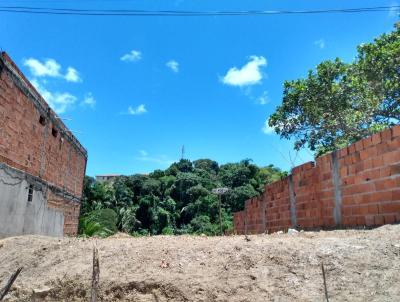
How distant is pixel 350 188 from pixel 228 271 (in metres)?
3.07

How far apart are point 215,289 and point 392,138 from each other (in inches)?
131

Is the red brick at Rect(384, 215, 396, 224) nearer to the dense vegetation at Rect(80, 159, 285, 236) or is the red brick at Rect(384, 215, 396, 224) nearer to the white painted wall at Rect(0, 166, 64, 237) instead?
the white painted wall at Rect(0, 166, 64, 237)

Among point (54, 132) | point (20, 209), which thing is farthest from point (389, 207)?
point (54, 132)

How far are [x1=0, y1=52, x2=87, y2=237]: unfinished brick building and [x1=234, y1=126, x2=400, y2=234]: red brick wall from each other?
640cm

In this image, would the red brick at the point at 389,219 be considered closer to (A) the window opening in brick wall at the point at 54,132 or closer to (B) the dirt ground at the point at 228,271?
(B) the dirt ground at the point at 228,271

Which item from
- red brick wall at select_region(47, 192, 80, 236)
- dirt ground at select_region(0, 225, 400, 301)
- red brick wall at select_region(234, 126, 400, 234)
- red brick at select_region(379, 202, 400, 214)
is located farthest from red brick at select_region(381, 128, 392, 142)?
red brick wall at select_region(47, 192, 80, 236)

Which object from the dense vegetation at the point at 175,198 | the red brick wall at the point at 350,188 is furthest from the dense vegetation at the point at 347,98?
the dense vegetation at the point at 175,198

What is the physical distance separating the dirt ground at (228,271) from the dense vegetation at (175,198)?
27.8 m

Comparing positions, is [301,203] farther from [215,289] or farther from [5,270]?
[5,270]

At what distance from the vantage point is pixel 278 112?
665 inches

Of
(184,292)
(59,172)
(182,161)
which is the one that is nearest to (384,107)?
(59,172)

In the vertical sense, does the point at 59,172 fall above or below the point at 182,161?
below

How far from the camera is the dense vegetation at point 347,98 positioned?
1412 centimetres

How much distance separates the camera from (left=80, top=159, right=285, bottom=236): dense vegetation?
117 feet
